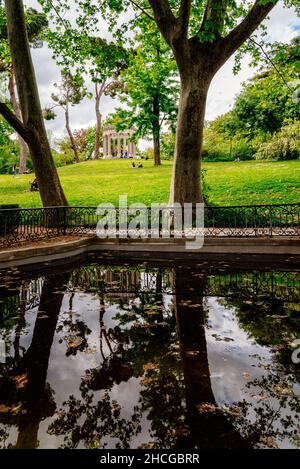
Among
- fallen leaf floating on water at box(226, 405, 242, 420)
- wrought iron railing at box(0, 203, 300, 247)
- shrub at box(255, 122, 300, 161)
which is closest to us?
fallen leaf floating on water at box(226, 405, 242, 420)

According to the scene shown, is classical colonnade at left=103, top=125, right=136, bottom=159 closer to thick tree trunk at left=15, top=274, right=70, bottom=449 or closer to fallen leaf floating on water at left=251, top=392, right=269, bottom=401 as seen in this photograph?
thick tree trunk at left=15, top=274, right=70, bottom=449

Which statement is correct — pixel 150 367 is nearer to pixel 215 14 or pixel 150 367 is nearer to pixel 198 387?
pixel 198 387

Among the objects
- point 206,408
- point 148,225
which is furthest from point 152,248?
point 206,408

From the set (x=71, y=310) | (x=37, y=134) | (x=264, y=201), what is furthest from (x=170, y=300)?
(x=264, y=201)

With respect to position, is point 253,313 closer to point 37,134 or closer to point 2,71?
point 37,134

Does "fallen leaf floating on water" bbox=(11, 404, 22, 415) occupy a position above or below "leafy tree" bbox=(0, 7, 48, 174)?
below

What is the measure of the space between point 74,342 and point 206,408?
2.16 m

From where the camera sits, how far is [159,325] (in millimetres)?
5121

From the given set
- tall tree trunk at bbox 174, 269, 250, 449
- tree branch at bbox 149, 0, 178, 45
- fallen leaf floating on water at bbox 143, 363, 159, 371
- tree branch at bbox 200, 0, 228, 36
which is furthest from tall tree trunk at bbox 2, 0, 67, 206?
fallen leaf floating on water at bbox 143, 363, 159, 371

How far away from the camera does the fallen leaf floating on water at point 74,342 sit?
4487mm

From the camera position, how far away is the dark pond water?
2.82m

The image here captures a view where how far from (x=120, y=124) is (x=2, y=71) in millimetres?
11371

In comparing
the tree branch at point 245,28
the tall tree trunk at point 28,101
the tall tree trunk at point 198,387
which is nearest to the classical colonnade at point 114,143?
the tall tree trunk at point 28,101

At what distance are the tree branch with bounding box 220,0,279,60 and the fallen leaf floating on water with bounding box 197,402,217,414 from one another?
1239 cm
